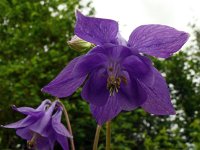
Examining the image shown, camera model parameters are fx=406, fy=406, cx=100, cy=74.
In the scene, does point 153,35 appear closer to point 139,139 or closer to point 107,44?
point 107,44

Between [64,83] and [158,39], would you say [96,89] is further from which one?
[158,39]

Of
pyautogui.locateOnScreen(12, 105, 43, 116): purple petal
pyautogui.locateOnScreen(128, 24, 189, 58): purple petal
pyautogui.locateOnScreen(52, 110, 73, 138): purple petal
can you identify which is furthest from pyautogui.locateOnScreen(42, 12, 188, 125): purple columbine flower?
pyautogui.locateOnScreen(12, 105, 43, 116): purple petal

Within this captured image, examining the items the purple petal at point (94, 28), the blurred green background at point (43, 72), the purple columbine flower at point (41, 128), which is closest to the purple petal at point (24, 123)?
the purple columbine flower at point (41, 128)

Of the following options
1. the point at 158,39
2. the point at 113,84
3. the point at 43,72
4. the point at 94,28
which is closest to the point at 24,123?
the point at 113,84

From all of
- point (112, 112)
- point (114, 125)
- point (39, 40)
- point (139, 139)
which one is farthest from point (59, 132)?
point (139, 139)

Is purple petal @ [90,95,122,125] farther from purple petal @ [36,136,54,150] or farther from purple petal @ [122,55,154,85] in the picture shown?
purple petal @ [36,136,54,150]

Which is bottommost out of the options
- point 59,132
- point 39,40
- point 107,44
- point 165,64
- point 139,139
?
point 139,139
